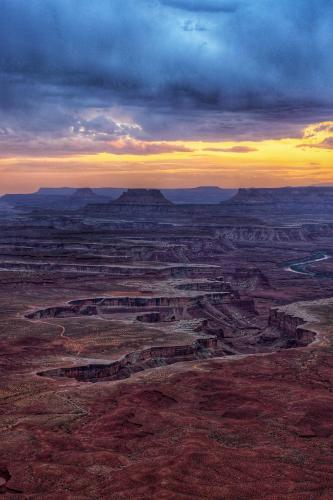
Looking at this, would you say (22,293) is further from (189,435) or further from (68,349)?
(189,435)

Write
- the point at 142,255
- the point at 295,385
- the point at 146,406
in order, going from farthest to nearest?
the point at 142,255
the point at 295,385
the point at 146,406

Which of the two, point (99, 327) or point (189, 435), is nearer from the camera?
point (189, 435)

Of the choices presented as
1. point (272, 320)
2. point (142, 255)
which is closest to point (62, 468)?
point (272, 320)

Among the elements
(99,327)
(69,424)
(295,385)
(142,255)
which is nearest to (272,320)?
(99,327)

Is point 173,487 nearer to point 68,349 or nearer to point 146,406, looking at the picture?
point 146,406

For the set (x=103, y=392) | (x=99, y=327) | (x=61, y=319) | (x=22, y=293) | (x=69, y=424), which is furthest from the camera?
(x=22, y=293)

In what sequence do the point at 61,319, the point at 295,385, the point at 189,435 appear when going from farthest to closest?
the point at 61,319 < the point at 295,385 < the point at 189,435
